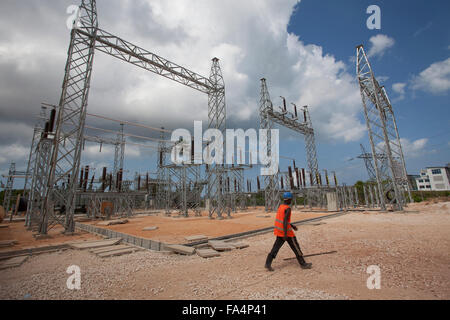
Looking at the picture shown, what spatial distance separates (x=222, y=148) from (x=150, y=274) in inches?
440

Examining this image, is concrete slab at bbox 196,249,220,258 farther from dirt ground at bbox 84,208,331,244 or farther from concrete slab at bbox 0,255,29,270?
concrete slab at bbox 0,255,29,270

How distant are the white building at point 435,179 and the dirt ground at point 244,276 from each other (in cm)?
7216

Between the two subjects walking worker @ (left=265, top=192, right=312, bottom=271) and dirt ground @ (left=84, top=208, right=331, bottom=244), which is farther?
dirt ground @ (left=84, top=208, right=331, bottom=244)

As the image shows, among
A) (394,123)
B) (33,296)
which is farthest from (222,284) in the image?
(394,123)

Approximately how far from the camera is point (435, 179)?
186 feet

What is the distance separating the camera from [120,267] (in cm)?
432

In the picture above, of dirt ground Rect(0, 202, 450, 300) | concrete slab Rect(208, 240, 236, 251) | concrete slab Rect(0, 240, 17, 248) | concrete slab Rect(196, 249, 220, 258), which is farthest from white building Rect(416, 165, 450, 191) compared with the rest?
concrete slab Rect(0, 240, 17, 248)

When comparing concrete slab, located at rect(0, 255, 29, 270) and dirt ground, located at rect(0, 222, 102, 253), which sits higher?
concrete slab, located at rect(0, 255, 29, 270)

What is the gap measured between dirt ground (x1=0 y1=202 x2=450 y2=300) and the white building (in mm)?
72158

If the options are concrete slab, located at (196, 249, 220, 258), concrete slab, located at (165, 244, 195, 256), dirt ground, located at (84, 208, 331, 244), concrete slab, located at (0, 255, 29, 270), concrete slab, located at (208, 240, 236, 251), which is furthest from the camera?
dirt ground, located at (84, 208, 331, 244)

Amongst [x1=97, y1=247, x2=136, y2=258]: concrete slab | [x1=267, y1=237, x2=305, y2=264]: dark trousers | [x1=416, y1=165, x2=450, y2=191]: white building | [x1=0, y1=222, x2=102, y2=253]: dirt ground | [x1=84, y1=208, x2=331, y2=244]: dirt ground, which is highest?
[x1=416, y1=165, x2=450, y2=191]: white building

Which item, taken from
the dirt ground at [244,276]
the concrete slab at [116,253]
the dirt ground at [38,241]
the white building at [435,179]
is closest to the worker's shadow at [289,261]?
the dirt ground at [244,276]

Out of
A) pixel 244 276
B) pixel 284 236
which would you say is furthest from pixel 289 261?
pixel 244 276

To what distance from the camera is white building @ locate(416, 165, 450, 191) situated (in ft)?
179
